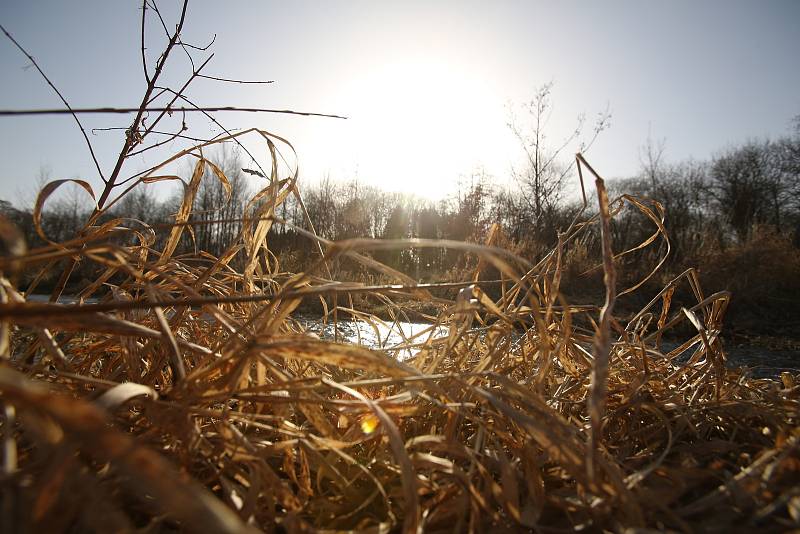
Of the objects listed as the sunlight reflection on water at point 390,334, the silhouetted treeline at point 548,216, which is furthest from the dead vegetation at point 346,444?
the silhouetted treeline at point 548,216

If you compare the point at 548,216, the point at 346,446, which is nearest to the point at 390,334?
the point at 346,446

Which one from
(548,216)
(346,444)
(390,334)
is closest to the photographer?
(346,444)

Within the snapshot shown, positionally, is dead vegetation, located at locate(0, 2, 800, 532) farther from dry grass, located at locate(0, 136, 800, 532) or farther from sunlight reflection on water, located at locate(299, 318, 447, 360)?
sunlight reflection on water, located at locate(299, 318, 447, 360)

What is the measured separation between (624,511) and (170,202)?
3327 cm

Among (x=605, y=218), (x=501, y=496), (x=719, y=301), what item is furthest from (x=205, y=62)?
(x=719, y=301)

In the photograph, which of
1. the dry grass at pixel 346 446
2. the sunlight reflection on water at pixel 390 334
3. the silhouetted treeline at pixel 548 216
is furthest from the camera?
the silhouetted treeline at pixel 548 216

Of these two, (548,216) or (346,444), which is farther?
(548,216)

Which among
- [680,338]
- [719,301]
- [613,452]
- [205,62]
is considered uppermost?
[205,62]

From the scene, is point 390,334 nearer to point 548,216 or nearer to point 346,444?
point 346,444

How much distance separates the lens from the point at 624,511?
0.33 metres

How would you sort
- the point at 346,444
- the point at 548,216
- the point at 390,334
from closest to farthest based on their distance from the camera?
1. the point at 346,444
2. the point at 390,334
3. the point at 548,216

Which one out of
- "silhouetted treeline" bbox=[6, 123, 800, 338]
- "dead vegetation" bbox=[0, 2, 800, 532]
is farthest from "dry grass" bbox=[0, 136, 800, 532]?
"silhouetted treeline" bbox=[6, 123, 800, 338]

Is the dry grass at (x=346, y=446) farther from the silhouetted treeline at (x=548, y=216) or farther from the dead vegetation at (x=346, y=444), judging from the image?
the silhouetted treeline at (x=548, y=216)

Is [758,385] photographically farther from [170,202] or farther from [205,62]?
[170,202]
